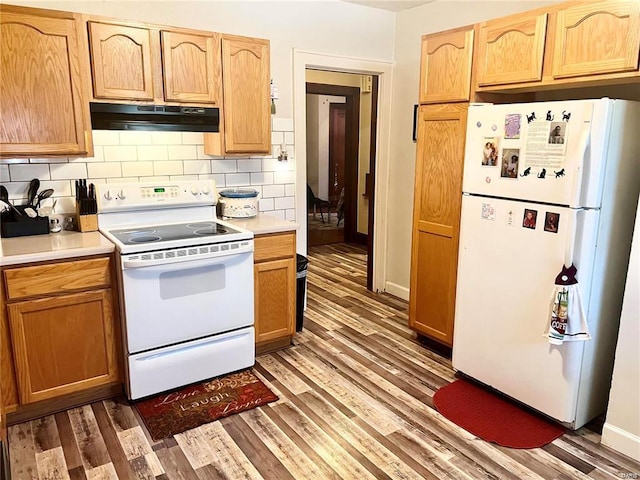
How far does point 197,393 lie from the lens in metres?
2.72

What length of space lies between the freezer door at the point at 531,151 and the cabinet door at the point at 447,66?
0.87ft

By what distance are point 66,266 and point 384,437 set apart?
6.00ft

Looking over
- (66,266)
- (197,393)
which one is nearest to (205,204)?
(66,266)

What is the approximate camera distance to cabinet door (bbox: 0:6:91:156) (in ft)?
7.74

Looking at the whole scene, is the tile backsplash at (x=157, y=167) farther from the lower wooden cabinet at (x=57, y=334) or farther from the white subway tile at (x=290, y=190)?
the lower wooden cabinet at (x=57, y=334)

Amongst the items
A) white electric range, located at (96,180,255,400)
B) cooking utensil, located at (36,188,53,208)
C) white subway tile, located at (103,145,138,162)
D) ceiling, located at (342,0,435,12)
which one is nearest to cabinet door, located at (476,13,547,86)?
ceiling, located at (342,0,435,12)

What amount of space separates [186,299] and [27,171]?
1209 mm

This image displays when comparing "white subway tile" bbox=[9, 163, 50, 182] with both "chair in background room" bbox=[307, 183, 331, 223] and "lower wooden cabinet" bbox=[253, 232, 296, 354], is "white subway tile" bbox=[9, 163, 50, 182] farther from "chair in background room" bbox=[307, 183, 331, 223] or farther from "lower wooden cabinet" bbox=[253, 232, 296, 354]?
"chair in background room" bbox=[307, 183, 331, 223]

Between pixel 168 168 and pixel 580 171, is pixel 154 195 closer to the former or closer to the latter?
pixel 168 168

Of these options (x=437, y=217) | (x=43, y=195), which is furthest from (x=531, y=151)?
(x=43, y=195)

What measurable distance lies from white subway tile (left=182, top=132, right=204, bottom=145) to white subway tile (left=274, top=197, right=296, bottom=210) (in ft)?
2.49

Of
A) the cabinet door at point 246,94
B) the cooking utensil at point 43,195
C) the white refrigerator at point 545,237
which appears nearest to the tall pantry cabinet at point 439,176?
the white refrigerator at point 545,237

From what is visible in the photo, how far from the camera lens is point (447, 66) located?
2.90m

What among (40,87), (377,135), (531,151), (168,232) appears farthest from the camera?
(377,135)
